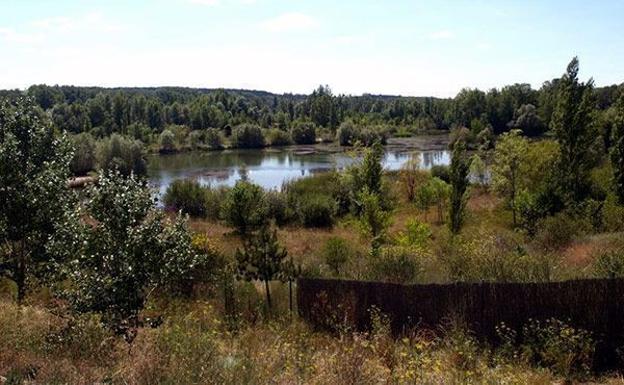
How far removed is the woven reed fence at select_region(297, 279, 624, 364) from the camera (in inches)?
393

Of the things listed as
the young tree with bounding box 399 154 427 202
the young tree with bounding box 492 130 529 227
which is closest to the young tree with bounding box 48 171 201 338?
the young tree with bounding box 492 130 529 227

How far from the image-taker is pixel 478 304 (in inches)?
422

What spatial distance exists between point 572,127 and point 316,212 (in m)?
16.6

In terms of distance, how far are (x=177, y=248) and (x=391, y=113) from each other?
142 metres

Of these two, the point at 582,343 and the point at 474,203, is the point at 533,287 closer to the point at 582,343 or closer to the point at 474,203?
the point at 582,343

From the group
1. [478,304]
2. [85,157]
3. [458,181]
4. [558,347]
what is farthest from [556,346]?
[85,157]

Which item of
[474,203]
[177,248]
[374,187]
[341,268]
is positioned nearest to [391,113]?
[474,203]

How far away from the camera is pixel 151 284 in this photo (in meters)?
7.95

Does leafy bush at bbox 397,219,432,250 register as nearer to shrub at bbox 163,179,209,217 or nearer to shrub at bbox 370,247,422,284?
shrub at bbox 370,247,422,284

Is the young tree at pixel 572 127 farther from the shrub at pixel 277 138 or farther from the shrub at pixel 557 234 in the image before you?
the shrub at pixel 277 138

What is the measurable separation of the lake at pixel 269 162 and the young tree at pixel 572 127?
19.8 metres

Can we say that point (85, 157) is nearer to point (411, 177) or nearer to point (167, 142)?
point (167, 142)

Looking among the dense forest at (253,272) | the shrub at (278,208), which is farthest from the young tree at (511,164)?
the shrub at (278,208)

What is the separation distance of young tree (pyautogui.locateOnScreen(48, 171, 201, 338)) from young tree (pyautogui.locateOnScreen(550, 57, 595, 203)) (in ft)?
82.6
